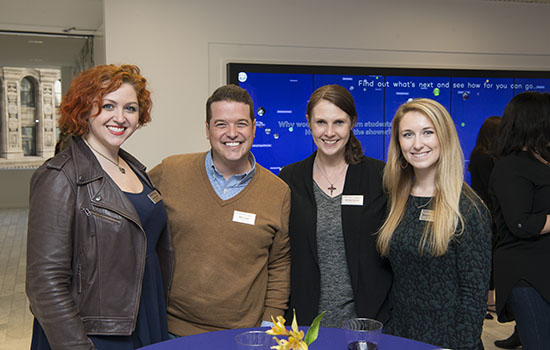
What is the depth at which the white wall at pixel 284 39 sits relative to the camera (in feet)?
14.4

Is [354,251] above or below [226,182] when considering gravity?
below

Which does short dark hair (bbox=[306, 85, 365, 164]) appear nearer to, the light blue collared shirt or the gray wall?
the light blue collared shirt

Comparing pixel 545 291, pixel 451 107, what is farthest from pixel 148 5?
pixel 545 291

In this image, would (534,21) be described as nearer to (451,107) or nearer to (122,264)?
(451,107)

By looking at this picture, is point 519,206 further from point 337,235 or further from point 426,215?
point 337,235

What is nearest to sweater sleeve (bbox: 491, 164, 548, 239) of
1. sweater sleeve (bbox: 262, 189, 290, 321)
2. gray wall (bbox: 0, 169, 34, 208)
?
sweater sleeve (bbox: 262, 189, 290, 321)

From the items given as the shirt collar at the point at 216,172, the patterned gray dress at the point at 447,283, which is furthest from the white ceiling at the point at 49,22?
the patterned gray dress at the point at 447,283

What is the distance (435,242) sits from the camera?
1.97 metres

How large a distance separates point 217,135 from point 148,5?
2.61 metres

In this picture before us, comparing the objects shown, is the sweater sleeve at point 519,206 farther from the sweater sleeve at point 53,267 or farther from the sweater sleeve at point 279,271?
the sweater sleeve at point 53,267

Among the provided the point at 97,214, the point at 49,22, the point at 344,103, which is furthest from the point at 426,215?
the point at 49,22

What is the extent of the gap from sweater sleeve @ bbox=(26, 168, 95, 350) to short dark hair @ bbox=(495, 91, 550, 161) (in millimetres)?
Answer: 2206

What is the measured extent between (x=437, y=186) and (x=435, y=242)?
0.24 metres

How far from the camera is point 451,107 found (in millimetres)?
5082
